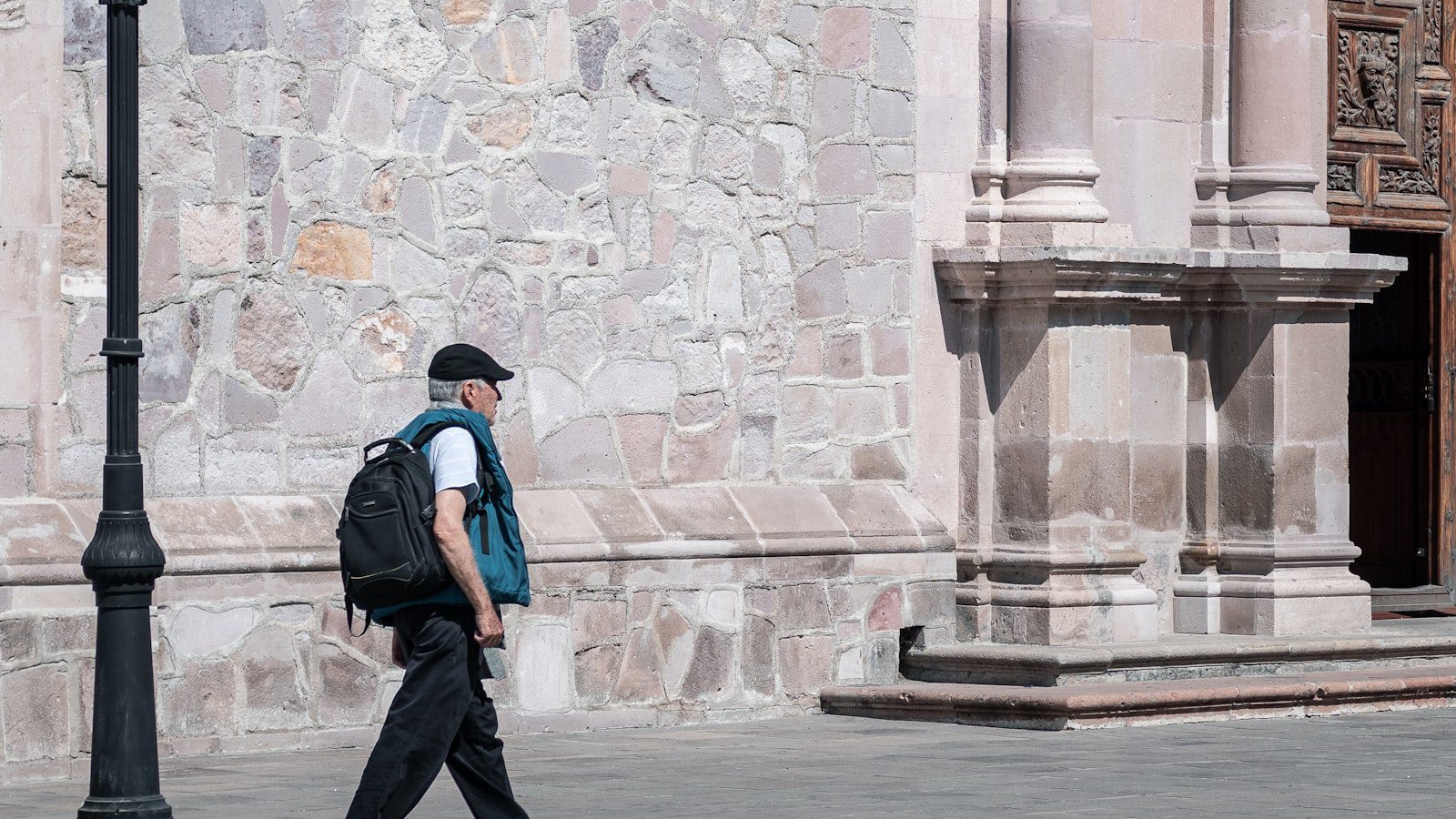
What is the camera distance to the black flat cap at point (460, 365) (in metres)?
8.18

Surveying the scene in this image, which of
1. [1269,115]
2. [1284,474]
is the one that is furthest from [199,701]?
[1269,115]

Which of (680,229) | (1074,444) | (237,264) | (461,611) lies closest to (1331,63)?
(1074,444)

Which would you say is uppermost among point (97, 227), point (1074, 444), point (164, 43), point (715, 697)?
point (164, 43)

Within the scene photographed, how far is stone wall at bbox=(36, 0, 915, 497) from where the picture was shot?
1083cm

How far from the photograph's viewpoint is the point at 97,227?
10.6 meters

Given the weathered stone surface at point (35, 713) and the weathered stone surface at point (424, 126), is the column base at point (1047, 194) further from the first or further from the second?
the weathered stone surface at point (35, 713)

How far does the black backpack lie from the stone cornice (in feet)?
18.5

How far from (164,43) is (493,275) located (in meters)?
1.84

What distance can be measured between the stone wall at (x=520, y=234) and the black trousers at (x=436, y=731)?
310 cm

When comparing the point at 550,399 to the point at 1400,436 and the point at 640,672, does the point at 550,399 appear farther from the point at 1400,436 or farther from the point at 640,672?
the point at 1400,436

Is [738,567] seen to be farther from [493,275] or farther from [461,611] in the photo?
[461,611]

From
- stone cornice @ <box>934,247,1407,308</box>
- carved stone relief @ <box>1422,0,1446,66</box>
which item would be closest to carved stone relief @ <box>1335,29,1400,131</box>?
carved stone relief @ <box>1422,0,1446,66</box>

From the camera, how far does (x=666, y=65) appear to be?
12.4 metres

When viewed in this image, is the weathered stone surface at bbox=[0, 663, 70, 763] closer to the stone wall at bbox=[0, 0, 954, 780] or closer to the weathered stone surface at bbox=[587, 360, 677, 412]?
the stone wall at bbox=[0, 0, 954, 780]
